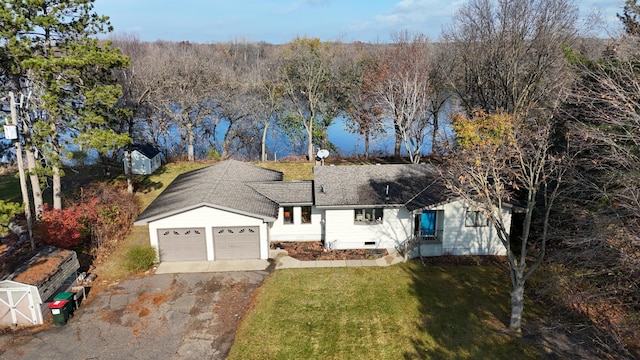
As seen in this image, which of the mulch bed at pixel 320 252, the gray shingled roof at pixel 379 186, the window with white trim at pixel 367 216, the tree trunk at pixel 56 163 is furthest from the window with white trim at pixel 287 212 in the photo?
the tree trunk at pixel 56 163

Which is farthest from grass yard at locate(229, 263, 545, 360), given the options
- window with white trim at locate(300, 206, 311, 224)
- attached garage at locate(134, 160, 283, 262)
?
window with white trim at locate(300, 206, 311, 224)

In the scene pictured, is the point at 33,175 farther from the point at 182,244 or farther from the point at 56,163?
the point at 182,244

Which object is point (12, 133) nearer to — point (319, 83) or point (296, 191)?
point (296, 191)

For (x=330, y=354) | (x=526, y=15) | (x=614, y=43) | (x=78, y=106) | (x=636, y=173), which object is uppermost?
(x=526, y=15)

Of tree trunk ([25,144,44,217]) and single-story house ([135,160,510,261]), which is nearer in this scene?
single-story house ([135,160,510,261])

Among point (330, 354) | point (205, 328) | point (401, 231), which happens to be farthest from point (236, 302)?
point (401, 231)

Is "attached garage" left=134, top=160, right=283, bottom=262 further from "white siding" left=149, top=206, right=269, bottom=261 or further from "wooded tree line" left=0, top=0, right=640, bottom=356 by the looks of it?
"wooded tree line" left=0, top=0, right=640, bottom=356

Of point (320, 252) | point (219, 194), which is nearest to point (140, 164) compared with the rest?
point (219, 194)
